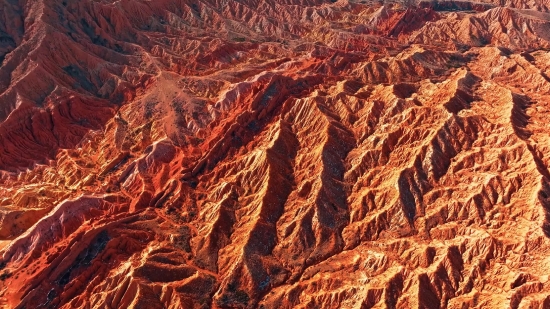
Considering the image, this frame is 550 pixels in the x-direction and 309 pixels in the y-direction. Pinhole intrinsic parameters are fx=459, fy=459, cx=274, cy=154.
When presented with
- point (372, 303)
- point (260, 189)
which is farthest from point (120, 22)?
point (372, 303)

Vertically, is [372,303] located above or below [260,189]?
below

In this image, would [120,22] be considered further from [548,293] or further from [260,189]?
[548,293]

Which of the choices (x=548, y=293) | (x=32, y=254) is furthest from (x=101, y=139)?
(x=548, y=293)

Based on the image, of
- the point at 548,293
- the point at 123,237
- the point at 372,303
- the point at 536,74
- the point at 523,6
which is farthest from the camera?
the point at 523,6

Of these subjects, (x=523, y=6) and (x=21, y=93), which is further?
(x=523, y=6)

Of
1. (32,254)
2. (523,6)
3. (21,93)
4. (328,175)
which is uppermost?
(523,6)

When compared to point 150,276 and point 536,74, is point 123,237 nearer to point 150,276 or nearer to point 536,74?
point 150,276

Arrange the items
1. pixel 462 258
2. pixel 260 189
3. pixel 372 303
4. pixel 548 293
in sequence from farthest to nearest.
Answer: pixel 260 189, pixel 462 258, pixel 372 303, pixel 548 293
